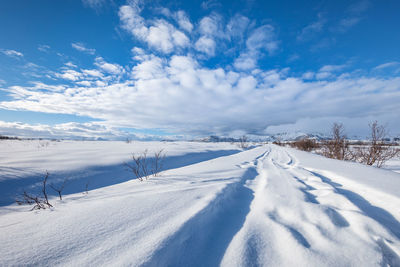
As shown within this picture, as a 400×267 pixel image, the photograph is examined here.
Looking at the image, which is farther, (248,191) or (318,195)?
(248,191)

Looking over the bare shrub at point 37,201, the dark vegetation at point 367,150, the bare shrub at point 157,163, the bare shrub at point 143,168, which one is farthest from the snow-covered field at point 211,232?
the dark vegetation at point 367,150

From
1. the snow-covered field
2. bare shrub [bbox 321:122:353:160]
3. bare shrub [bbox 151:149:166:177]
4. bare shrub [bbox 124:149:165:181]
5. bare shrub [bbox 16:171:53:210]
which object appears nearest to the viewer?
the snow-covered field

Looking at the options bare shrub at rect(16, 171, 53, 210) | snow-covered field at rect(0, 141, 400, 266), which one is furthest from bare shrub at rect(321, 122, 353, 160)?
bare shrub at rect(16, 171, 53, 210)

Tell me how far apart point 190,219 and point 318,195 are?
5.07 feet

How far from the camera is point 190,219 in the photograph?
1.04 metres

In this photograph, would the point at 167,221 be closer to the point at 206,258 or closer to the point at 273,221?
the point at 206,258

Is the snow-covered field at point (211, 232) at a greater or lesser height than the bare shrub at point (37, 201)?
greater

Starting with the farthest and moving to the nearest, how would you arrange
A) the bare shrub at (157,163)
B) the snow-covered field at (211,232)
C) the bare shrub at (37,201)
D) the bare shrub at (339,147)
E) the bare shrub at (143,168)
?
the bare shrub at (339,147), the bare shrub at (157,163), the bare shrub at (143,168), the bare shrub at (37,201), the snow-covered field at (211,232)

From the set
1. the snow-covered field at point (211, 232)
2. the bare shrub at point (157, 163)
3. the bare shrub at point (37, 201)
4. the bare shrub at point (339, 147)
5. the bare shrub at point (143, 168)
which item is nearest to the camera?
the snow-covered field at point (211, 232)

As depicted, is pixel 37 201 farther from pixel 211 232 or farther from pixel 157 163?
pixel 157 163

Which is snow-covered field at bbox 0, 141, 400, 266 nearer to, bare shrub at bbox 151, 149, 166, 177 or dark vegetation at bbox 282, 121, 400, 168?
bare shrub at bbox 151, 149, 166, 177

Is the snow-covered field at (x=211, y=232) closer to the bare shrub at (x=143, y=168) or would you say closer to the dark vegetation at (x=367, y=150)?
the bare shrub at (x=143, y=168)

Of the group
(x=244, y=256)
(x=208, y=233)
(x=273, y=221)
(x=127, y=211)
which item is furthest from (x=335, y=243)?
(x=127, y=211)

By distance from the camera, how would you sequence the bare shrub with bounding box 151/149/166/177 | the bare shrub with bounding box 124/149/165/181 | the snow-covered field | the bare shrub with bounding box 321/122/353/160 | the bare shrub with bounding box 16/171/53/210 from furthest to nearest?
the bare shrub with bounding box 321/122/353/160 → the bare shrub with bounding box 151/149/166/177 → the bare shrub with bounding box 124/149/165/181 → the bare shrub with bounding box 16/171/53/210 → the snow-covered field
